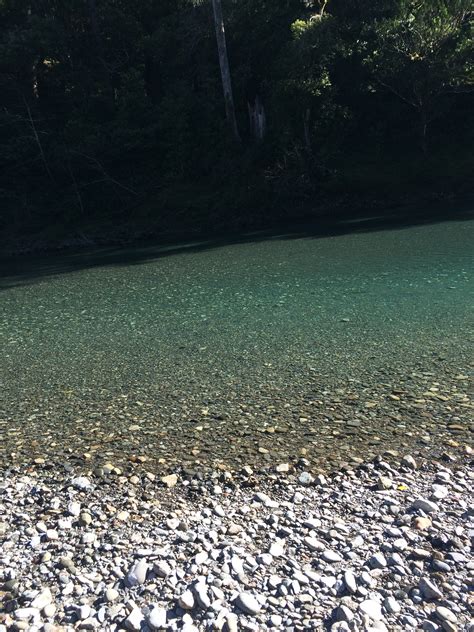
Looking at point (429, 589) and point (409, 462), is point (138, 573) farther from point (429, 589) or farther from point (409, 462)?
point (409, 462)

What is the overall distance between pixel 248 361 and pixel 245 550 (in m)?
5.23

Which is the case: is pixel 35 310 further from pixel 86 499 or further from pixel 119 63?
pixel 119 63

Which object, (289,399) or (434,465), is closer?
(434,465)

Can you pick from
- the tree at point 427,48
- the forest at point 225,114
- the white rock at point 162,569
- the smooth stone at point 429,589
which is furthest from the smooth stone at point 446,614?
the tree at point 427,48

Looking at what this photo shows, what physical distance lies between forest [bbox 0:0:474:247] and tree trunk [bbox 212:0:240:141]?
83 millimetres

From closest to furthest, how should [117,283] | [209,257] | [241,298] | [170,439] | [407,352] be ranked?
1. [170,439]
2. [407,352]
3. [241,298]
4. [117,283]
5. [209,257]

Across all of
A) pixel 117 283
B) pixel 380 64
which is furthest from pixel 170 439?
pixel 380 64

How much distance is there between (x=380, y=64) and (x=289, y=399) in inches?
1017

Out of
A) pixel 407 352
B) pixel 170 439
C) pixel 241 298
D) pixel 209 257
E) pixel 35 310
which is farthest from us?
pixel 209 257

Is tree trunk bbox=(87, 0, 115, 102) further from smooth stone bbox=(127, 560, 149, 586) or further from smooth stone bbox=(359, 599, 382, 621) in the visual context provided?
smooth stone bbox=(359, 599, 382, 621)

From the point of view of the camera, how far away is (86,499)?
576 cm

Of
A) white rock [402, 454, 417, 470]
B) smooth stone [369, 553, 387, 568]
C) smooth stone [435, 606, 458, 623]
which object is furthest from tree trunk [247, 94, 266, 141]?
smooth stone [435, 606, 458, 623]

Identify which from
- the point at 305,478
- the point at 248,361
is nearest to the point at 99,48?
the point at 248,361

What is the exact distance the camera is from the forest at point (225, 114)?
2836cm
